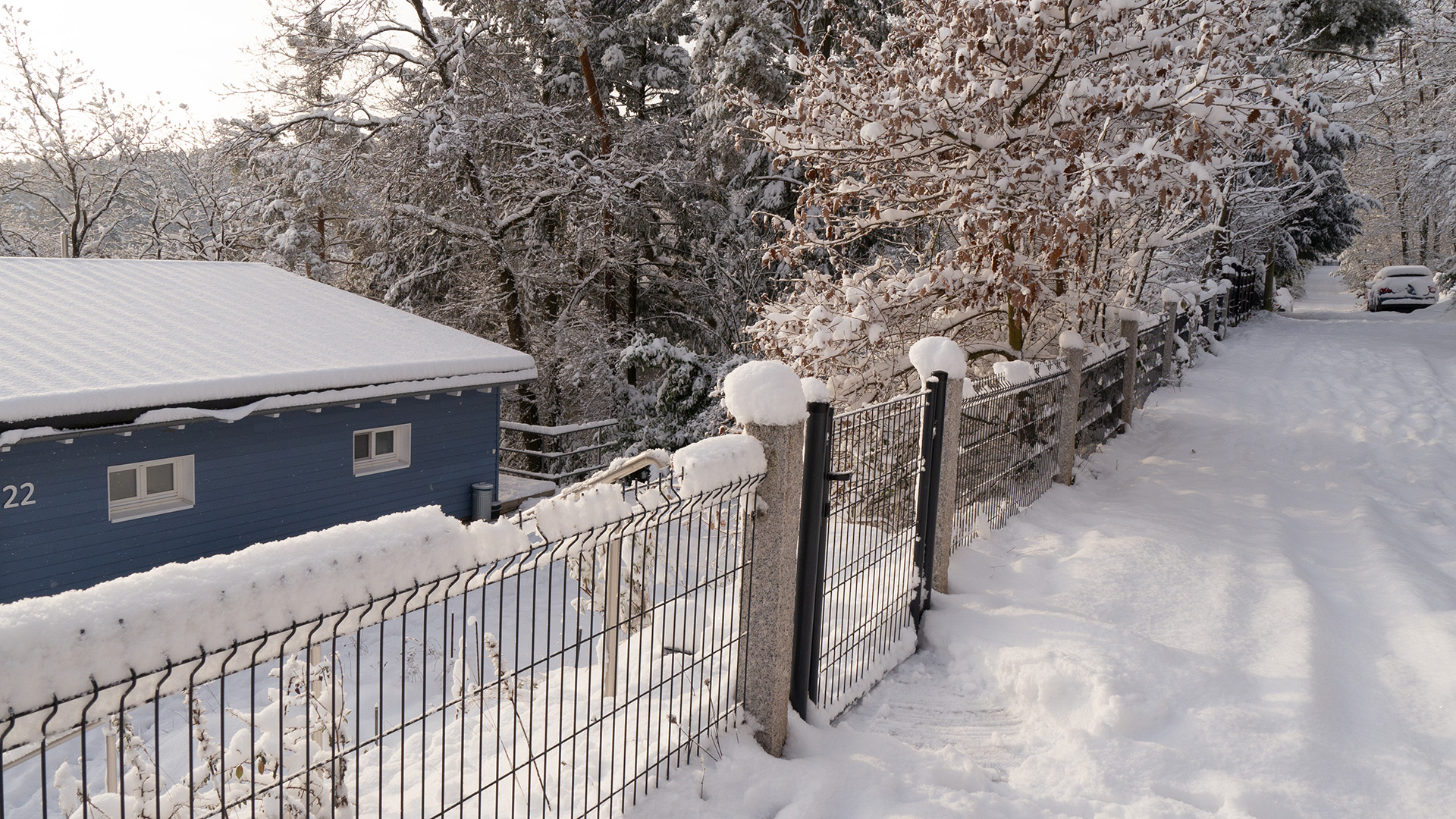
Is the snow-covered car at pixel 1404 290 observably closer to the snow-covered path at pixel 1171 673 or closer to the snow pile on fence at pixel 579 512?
the snow-covered path at pixel 1171 673

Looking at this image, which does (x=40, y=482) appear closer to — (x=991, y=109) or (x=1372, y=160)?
(x=991, y=109)

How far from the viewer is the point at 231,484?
1022cm

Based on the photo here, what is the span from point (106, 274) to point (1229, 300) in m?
22.2

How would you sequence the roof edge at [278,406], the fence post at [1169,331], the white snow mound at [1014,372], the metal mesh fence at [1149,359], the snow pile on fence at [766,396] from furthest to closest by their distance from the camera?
the fence post at [1169,331]
the metal mesh fence at [1149,359]
the roof edge at [278,406]
the white snow mound at [1014,372]
the snow pile on fence at [766,396]

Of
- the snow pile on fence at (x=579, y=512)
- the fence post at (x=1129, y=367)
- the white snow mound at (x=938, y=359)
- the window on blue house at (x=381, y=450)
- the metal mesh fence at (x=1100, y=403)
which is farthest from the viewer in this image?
the window on blue house at (x=381, y=450)

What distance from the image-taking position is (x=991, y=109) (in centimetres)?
820

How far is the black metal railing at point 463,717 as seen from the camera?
1.97 metres

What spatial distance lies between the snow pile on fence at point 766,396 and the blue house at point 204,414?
7.30 m

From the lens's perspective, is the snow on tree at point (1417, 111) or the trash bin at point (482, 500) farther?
the snow on tree at point (1417, 111)

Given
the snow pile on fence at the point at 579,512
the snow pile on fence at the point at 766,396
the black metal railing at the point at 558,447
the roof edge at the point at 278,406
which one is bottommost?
the black metal railing at the point at 558,447

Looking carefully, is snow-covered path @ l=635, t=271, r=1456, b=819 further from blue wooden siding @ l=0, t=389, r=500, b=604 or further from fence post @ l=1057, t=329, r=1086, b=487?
blue wooden siding @ l=0, t=389, r=500, b=604

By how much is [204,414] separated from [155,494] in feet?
4.36

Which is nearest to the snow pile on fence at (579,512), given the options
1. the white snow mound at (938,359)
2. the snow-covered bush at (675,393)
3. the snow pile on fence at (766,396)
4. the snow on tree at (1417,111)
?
the snow pile on fence at (766,396)

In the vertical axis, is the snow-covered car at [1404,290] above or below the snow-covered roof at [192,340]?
above
